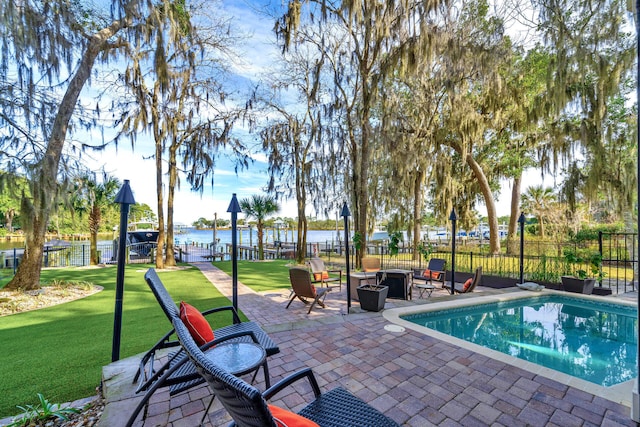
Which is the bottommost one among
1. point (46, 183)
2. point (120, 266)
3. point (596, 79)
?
point (120, 266)

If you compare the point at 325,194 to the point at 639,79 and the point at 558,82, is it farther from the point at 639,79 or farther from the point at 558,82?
the point at 639,79

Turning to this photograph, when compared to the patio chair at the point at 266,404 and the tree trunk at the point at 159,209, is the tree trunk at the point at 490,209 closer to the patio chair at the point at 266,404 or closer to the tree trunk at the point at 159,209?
the tree trunk at the point at 159,209

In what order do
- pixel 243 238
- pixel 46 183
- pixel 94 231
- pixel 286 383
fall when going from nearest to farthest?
pixel 286 383, pixel 46 183, pixel 94 231, pixel 243 238

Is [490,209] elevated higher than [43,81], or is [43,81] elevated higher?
[43,81]

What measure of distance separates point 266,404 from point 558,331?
6121mm

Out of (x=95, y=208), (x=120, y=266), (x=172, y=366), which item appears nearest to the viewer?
A: (x=172, y=366)

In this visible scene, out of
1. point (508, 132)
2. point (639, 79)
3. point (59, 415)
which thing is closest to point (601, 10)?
point (508, 132)

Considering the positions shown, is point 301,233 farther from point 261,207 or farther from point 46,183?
point 46,183

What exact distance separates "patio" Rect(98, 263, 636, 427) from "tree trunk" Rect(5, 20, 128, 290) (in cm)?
516

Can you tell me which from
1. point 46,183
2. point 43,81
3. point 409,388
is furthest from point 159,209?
point 409,388

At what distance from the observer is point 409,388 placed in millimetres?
2463

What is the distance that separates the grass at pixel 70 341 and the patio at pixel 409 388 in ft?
1.86

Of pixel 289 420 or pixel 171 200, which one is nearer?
pixel 289 420

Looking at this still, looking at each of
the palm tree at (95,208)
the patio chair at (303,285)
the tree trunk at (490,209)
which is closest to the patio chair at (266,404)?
the patio chair at (303,285)
